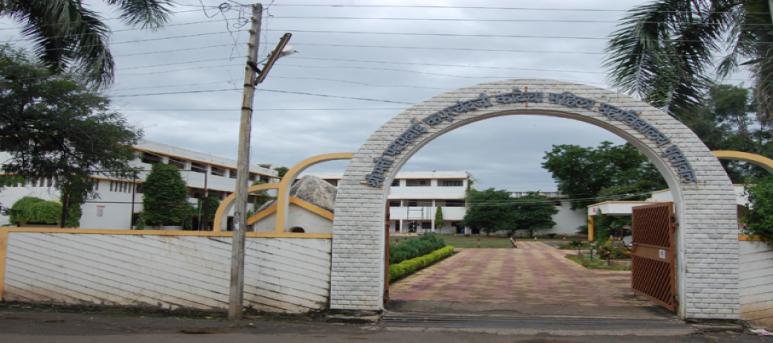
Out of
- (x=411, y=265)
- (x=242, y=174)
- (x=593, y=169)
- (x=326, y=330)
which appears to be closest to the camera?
(x=326, y=330)

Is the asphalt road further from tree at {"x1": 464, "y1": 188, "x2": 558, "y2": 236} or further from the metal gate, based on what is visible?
tree at {"x1": 464, "y1": 188, "x2": 558, "y2": 236}

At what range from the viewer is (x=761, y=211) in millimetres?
9211

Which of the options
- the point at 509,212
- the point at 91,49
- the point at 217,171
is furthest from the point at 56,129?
the point at 509,212

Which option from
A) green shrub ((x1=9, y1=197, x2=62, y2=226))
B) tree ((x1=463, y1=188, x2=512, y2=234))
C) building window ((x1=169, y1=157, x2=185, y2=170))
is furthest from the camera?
tree ((x1=463, y1=188, x2=512, y2=234))

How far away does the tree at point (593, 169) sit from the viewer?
2016 inches

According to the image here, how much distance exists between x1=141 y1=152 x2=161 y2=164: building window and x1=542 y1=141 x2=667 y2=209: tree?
118ft

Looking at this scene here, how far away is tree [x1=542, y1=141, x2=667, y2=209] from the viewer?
51.2m

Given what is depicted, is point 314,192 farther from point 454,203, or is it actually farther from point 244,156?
point 454,203

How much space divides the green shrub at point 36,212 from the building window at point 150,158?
784 centimetres

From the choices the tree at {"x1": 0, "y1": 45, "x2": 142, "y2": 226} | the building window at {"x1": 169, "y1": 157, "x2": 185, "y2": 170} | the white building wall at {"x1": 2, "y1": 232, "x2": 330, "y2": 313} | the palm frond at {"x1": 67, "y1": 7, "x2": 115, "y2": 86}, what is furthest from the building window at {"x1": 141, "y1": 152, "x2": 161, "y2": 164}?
the white building wall at {"x1": 2, "y1": 232, "x2": 330, "y2": 313}

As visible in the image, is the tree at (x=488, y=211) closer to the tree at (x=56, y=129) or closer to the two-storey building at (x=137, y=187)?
the two-storey building at (x=137, y=187)

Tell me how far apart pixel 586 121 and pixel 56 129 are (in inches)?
A: 454

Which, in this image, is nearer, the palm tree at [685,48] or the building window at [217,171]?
the palm tree at [685,48]

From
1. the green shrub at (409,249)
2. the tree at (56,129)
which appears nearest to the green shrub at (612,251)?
the green shrub at (409,249)
